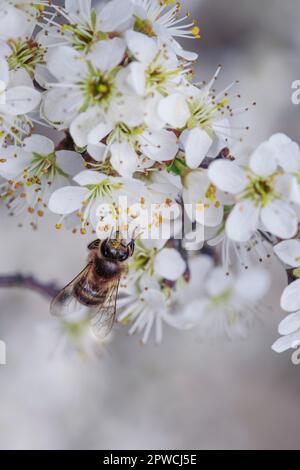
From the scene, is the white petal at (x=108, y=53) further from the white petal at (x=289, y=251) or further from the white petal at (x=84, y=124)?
the white petal at (x=289, y=251)

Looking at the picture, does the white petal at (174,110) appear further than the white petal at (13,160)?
No

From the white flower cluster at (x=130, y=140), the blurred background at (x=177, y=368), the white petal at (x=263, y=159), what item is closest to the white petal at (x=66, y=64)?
the white flower cluster at (x=130, y=140)

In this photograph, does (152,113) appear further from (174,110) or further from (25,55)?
(25,55)

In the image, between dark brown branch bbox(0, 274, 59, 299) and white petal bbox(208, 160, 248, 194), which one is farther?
dark brown branch bbox(0, 274, 59, 299)

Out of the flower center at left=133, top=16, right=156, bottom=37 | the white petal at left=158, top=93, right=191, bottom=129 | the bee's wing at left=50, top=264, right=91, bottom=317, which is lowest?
the bee's wing at left=50, top=264, right=91, bottom=317

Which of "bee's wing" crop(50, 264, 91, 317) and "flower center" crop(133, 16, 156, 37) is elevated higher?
"flower center" crop(133, 16, 156, 37)

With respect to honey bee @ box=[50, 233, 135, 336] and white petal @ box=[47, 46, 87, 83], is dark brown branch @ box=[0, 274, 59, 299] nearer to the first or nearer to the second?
honey bee @ box=[50, 233, 135, 336]

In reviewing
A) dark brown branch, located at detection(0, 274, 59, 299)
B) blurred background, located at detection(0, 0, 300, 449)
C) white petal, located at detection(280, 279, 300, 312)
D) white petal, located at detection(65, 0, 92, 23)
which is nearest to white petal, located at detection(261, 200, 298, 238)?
white petal, located at detection(280, 279, 300, 312)
